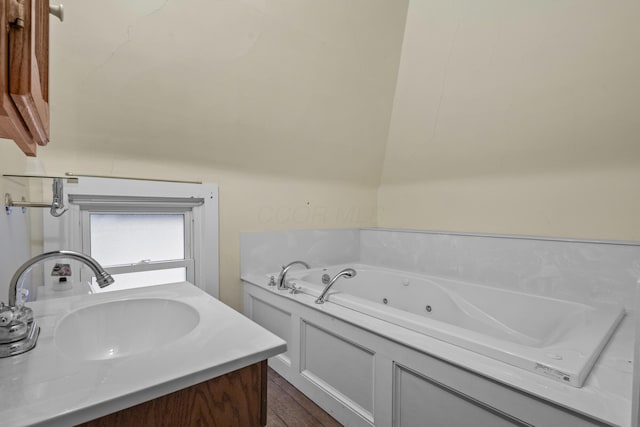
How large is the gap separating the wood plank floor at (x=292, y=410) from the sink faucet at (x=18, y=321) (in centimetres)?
121

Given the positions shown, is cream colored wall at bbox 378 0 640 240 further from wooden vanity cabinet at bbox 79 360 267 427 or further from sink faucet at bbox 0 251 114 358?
sink faucet at bbox 0 251 114 358

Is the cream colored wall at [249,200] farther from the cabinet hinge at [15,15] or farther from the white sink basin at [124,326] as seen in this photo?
the cabinet hinge at [15,15]

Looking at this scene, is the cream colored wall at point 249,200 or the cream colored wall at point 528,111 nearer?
the cream colored wall at point 528,111

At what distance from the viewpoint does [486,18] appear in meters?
1.81

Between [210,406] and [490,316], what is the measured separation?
1890 mm

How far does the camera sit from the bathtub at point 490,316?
→ 3.70 feet

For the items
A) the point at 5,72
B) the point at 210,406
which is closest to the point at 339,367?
the point at 210,406

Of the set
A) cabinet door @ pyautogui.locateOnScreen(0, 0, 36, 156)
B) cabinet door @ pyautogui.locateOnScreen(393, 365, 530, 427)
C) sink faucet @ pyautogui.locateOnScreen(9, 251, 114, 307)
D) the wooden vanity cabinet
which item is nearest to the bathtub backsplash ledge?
cabinet door @ pyautogui.locateOnScreen(393, 365, 530, 427)

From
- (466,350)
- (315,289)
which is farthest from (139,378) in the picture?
(315,289)

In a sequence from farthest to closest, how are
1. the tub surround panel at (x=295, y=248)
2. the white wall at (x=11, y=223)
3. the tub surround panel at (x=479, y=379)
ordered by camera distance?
the tub surround panel at (x=295, y=248)
the white wall at (x=11, y=223)
the tub surround panel at (x=479, y=379)

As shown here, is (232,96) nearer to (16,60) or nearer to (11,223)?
(11,223)

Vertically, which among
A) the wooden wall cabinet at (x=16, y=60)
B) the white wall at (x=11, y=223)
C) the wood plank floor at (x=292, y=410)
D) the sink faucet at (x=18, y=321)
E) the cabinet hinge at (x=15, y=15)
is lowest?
the wood plank floor at (x=292, y=410)

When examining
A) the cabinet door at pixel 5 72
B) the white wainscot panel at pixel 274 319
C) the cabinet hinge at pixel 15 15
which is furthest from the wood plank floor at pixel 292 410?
the cabinet hinge at pixel 15 15

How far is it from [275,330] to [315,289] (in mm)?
442
